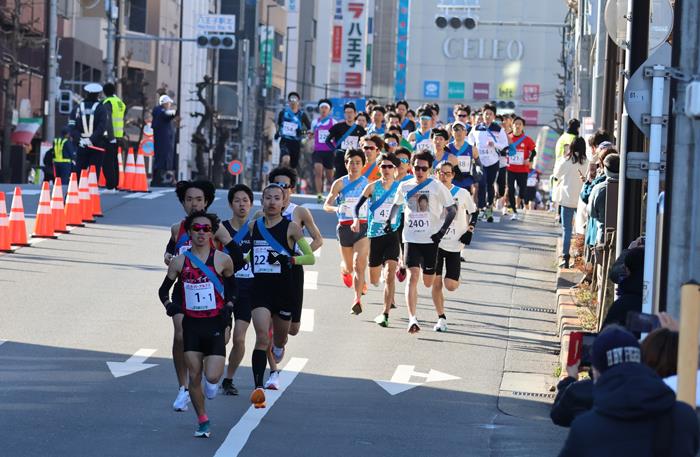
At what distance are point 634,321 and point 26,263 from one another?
15830 millimetres

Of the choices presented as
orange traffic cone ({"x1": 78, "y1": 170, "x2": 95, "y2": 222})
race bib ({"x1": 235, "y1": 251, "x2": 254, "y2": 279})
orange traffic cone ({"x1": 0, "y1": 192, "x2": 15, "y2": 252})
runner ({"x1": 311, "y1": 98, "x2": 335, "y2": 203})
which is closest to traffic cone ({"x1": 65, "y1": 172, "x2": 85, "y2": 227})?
orange traffic cone ({"x1": 78, "y1": 170, "x2": 95, "y2": 222})

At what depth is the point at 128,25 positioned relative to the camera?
262 ft

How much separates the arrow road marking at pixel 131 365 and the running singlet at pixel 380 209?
Result: 3.50 meters

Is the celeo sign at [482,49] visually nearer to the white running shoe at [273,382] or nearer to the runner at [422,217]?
the runner at [422,217]

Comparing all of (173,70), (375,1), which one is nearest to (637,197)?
(173,70)

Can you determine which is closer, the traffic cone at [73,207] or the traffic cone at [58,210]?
the traffic cone at [58,210]

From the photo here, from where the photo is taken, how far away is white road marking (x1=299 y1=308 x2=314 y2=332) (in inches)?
703

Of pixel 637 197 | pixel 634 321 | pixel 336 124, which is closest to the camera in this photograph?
pixel 634 321

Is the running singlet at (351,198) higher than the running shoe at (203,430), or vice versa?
the running singlet at (351,198)

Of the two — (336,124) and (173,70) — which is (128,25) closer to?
(173,70)

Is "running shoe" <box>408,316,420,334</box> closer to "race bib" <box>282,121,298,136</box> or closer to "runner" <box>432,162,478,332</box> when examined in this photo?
"runner" <box>432,162,478,332</box>

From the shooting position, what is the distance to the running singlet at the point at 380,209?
17.9m

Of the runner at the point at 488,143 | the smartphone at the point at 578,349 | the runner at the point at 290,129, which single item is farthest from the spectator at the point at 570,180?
the smartphone at the point at 578,349

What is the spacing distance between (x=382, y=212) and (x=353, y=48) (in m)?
111
